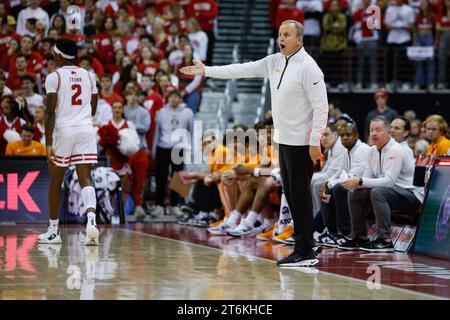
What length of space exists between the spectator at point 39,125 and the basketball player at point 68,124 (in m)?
5.11

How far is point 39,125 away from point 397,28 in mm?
8200

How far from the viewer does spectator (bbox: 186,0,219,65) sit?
20625 mm

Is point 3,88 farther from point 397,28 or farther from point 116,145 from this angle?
point 397,28

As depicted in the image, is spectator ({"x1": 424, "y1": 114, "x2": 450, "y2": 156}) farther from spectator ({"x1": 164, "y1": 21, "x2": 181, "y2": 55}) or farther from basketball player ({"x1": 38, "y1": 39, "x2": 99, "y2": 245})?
spectator ({"x1": 164, "y1": 21, "x2": 181, "y2": 55})

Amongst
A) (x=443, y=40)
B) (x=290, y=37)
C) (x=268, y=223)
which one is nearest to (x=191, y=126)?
(x=268, y=223)

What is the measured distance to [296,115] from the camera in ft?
28.5

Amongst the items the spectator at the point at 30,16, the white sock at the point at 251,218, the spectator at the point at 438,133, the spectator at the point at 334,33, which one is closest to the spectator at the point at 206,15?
the spectator at the point at 334,33

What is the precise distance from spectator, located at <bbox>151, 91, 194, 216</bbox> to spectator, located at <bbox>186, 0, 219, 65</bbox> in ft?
12.9

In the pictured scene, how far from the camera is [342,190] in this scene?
37.6 feet

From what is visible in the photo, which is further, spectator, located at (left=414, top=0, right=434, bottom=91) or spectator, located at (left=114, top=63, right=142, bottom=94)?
spectator, located at (left=414, top=0, right=434, bottom=91)

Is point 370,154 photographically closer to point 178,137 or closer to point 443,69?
point 178,137

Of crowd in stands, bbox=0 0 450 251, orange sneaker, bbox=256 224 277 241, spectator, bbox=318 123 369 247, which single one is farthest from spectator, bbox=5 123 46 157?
spectator, bbox=318 123 369 247

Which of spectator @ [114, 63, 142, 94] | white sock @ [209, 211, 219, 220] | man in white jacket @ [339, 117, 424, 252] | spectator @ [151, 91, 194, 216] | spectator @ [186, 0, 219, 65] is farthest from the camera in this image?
spectator @ [186, 0, 219, 65]
